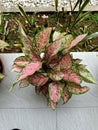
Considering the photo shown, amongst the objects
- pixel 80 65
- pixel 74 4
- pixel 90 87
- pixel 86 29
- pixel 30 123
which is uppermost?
pixel 74 4

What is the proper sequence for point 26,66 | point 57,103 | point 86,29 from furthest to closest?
point 86,29 < point 57,103 < point 26,66

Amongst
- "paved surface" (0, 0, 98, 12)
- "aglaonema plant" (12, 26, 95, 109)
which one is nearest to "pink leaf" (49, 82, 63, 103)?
"aglaonema plant" (12, 26, 95, 109)

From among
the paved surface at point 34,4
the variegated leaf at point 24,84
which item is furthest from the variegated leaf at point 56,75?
the paved surface at point 34,4

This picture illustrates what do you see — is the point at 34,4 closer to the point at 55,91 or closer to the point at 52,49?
the point at 52,49

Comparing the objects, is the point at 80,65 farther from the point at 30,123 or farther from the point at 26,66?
the point at 30,123

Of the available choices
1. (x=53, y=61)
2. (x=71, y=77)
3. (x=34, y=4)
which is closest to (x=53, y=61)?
(x=53, y=61)

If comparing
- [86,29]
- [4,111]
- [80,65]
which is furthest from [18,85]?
[86,29]

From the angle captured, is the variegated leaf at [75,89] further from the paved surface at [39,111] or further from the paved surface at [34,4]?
the paved surface at [34,4]
